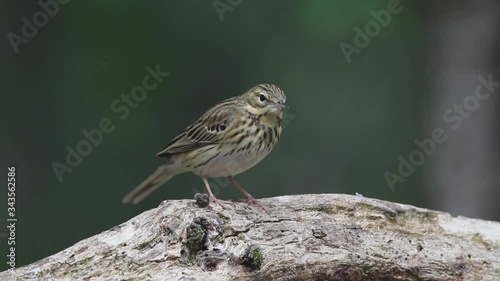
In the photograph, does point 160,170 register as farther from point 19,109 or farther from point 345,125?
point 345,125

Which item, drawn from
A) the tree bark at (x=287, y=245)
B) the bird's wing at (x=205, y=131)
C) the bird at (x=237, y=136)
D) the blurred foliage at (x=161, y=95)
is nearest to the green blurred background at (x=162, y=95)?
the blurred foliage at (x=161, y=95)

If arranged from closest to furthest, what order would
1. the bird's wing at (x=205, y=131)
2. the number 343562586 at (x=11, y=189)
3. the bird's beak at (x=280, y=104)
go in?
the bird's beak at (x=280, y=104) → the bird's wing at (x=205, y=131) → the number 343562586 at (x=11, y=189)

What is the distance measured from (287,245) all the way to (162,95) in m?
5.93

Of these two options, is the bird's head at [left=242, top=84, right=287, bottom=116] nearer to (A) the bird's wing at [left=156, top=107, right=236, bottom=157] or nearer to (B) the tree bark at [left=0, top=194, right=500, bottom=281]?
(A) the bird's wing at [left=156, top=107, right=236, bottom=157]

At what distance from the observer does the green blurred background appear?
36.1 ft

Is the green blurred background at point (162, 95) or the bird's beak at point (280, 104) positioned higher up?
the green blurred background at point (162, 95)

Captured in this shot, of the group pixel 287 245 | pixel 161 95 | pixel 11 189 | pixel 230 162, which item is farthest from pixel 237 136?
pixel 161 95

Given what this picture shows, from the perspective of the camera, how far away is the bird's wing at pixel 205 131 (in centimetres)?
730

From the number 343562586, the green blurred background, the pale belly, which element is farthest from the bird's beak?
the number 343562586

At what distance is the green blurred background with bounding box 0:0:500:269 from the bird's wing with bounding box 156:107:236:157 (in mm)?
3556

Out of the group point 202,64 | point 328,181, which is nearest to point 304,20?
point 202,64

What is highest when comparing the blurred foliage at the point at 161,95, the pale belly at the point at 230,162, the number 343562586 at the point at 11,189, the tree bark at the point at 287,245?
the blurred foliage at the point at 161,95

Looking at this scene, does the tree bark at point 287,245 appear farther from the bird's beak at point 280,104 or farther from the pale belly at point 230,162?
the bird's beak at point 280,104

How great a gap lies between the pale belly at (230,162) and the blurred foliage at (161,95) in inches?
155
